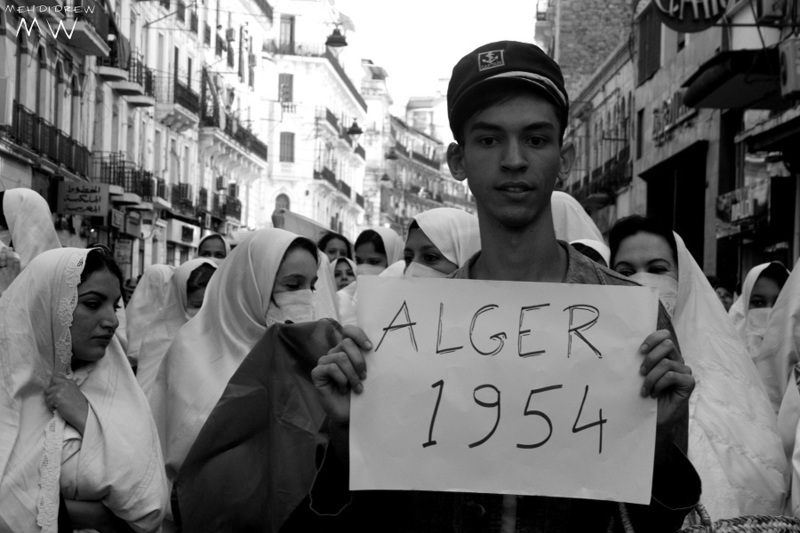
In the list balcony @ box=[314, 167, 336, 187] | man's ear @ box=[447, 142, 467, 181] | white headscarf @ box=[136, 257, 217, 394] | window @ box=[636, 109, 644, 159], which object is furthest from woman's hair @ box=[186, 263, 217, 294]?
balcony @ box=[314, 167, 336, 187]

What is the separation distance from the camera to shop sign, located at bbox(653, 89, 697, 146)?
2691 cm

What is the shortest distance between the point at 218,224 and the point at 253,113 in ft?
30.4

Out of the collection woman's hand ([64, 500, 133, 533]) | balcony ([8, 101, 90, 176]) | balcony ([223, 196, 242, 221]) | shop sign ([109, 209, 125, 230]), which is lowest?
woman's hand ([64, 500, 133, 533])

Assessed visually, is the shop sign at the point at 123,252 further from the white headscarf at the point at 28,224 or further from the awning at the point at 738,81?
the white headscarf at the point at 28,224

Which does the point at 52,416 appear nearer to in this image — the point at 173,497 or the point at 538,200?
the point at 173,497

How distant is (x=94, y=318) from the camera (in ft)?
16.1

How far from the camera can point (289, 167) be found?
2785 inches

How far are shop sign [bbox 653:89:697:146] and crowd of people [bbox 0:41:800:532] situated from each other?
2052cm

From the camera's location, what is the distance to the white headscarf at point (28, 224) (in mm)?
8141

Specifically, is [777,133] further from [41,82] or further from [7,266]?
[41,82]

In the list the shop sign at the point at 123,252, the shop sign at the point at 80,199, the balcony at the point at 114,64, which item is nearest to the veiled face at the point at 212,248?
the shop sign at the point at 80,199

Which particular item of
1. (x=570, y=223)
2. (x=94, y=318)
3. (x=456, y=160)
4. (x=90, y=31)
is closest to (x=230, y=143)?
(x=90, y=31)

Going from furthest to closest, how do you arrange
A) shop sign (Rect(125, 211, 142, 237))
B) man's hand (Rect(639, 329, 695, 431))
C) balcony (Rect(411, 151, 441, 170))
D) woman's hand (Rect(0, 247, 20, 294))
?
balcony (Rect(411, 151, 441, 170))
shop sign (Rect(125, 211, 142, 237))
woman's hand (Rect(0, 247, 20, 294))
man's hand (Rect(639, 329, 695, 431))

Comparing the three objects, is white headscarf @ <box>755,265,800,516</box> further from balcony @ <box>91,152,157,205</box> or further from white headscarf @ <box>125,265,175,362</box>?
balcony @ <box>91,152,157,205</box>
